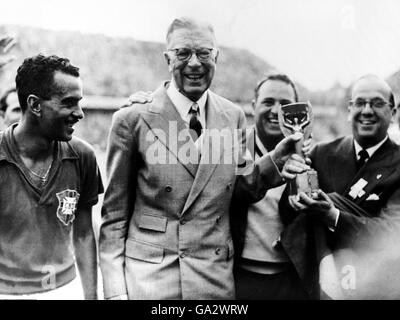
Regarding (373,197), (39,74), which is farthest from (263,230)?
(39,74)

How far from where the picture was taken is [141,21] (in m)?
2.98

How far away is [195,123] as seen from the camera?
279 cm

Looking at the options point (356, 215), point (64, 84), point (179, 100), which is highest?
point (64, 84)

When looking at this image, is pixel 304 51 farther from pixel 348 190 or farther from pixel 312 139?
pixel 348 190

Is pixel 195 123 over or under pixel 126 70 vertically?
under

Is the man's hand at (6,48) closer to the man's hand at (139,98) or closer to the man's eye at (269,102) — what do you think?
the man's hand at (139,98)

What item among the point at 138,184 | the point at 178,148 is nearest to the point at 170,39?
the point at 178,148

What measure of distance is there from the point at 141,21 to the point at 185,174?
859 millimetres

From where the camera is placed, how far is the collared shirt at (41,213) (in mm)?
2721

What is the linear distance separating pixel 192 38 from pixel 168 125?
16.7 inches

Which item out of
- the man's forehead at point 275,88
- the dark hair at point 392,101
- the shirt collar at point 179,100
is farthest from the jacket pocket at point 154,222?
the dark hair at point 392,101

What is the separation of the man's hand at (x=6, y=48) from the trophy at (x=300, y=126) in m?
1.38

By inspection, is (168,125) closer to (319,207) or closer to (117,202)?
(117,202)

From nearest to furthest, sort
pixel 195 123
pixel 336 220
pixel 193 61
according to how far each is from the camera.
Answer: pixel 193 61, pixel 195 123, pixel 336 220
